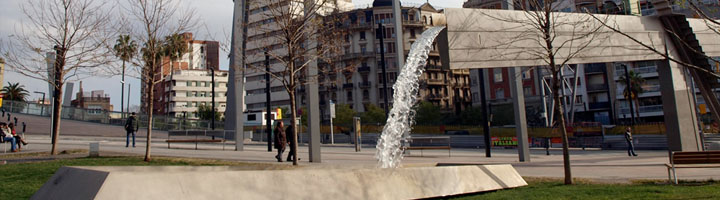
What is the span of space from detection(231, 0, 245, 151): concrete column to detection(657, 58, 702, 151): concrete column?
13.4 metres

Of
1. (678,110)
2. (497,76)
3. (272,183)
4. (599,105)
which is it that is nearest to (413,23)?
(497,76)

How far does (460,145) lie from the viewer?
110 ft

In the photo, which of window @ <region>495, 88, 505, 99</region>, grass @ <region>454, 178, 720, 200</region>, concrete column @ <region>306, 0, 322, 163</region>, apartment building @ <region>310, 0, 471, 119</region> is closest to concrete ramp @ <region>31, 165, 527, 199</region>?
grass @ <region>454, 178, 720, 200</region>

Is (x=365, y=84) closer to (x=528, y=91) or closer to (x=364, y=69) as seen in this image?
(x=364, y=69)

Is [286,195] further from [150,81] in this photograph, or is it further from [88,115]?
[88,115]

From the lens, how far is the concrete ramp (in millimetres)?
4777

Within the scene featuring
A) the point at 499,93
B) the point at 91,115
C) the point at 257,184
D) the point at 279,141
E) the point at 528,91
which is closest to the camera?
the point at 257,184

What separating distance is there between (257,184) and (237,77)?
11.7 meters

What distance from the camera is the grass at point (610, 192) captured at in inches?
267

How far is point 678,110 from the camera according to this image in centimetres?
1488

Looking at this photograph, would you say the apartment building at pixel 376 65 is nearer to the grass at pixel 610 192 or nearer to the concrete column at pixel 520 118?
the concrete column at pixel 520 118

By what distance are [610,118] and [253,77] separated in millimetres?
59686

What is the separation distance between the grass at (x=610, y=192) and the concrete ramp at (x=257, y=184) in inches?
26.6

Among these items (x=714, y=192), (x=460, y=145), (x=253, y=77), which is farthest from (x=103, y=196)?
(x=253, y=77)
